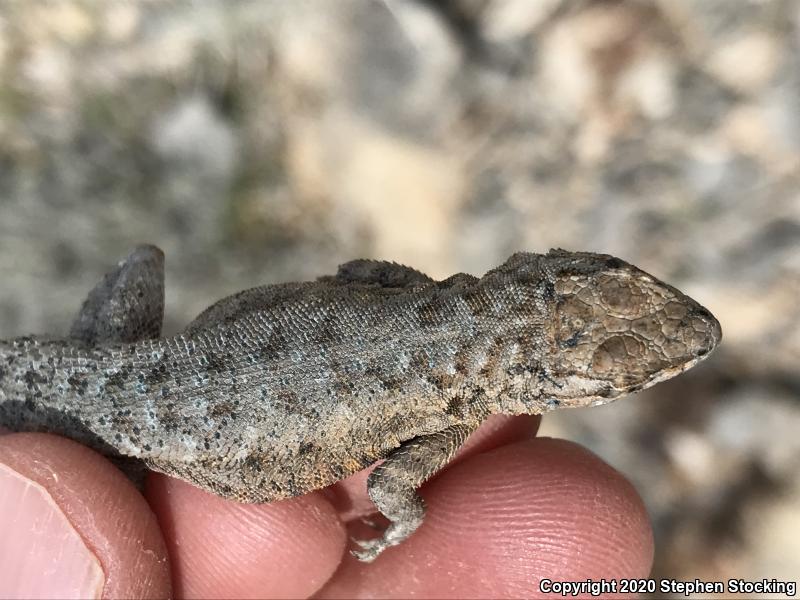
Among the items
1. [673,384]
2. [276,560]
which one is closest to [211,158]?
[276,560]

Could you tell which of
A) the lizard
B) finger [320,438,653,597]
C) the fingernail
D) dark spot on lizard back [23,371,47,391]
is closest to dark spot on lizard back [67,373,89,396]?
the lizard

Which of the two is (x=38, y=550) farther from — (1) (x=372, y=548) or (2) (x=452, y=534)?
(2) (x=452, y=534)

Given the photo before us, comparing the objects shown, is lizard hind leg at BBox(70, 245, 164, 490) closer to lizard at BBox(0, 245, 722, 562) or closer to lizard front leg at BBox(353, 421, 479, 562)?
lizard at BBox(0, 245, 722, 562)

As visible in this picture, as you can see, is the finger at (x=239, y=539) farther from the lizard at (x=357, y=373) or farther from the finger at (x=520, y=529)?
the lizard at (x=357, y=373)

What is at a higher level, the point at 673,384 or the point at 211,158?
the point at 211,158

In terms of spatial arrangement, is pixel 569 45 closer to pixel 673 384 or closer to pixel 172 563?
pixel 673 384

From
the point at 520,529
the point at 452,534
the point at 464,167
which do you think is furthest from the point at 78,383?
the point at 464,167
